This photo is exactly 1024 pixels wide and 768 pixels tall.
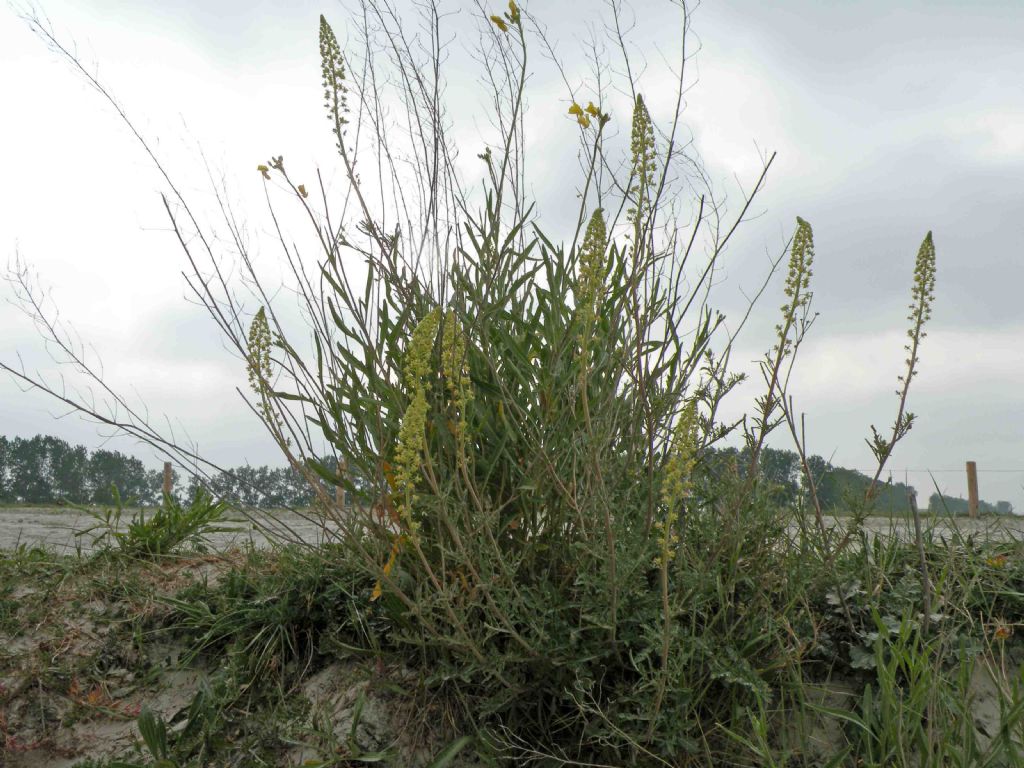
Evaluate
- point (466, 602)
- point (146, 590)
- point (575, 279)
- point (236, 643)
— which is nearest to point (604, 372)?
point (575, 279)

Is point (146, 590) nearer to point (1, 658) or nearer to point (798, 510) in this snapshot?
point (1, 658)

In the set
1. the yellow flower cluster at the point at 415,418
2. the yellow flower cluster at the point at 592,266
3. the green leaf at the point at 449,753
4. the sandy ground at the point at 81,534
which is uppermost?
the yellow flower cluster at the point at 592,266

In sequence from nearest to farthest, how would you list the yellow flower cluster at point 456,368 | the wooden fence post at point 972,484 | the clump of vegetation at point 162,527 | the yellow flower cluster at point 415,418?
the yellow flower cluster at point 415,418
the yellow flower cluster at point 456,368
the clump of vegetation at point 162,527
the wooden fence post at point 972,484

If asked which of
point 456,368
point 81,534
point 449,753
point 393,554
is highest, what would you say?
A: point 456,368

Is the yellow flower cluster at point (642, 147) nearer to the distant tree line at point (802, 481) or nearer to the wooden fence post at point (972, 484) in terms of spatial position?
the distant tree line at point (802, 481)

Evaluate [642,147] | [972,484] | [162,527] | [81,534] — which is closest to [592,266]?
[642,147]

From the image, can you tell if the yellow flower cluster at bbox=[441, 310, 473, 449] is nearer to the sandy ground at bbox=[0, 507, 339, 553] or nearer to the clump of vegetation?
the sandy ground at bbox=[0, 507, 339, 553]

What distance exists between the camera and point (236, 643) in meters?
3.44

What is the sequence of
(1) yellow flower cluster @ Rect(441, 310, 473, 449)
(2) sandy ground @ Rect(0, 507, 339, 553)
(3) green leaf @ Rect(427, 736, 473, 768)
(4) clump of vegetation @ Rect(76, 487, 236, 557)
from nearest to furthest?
1. (1) yellow flower cluster @ Rect(441, 310, 473, 449)
2. (3) green leaf @ Rect(427, 736, 473, 768)
3. (2) sandy ground @ Rect(0, 507, 339, 553)
4. (4) clump of vegetation @ Rect(76, 487, 236, 557)

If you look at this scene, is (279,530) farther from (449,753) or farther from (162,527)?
(449,753)

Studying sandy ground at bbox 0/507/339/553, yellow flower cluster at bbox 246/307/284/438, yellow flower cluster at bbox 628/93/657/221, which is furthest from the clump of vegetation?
yellow flower cluster at bbox 628/93/657/221

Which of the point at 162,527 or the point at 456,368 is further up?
the point at 456,368

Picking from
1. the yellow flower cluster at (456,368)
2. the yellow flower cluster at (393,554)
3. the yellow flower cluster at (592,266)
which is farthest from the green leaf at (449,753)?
the yellow flower cluster at (592,266)

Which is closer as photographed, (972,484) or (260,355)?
(260,355)
